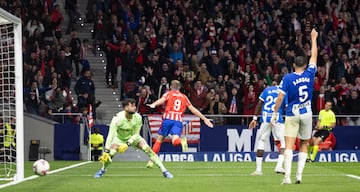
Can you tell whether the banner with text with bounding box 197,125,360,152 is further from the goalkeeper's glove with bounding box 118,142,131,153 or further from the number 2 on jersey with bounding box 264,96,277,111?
the goalkeeper's glove with bounding box 118,142,131,153

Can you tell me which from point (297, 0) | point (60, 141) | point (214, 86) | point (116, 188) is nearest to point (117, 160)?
point (60, 141)

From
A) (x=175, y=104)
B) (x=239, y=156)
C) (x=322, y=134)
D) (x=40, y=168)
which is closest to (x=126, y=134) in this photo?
(x=40, y=168)

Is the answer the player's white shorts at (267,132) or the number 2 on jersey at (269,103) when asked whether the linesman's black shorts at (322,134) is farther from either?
the number 2 on jersey at (269,103)

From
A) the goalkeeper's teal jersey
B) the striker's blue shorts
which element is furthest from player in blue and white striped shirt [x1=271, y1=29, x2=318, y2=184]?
the striker's blue shorts

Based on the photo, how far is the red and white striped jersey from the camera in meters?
26.2

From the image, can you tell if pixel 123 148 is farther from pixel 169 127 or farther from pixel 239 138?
Result: pixel 239 138

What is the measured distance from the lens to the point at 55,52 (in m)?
35.3

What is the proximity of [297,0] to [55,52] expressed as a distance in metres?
11.4

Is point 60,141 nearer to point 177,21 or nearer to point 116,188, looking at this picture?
point 177,21

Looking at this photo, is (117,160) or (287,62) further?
(287,62)

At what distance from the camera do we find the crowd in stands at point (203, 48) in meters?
33.8

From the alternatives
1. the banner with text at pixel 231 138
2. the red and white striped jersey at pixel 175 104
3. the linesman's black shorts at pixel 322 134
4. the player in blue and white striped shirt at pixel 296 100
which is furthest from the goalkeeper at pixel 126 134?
the banner with text at pixel 231 138

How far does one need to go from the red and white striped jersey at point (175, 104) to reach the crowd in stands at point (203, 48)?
658cm

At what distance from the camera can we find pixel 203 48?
35812 mm
